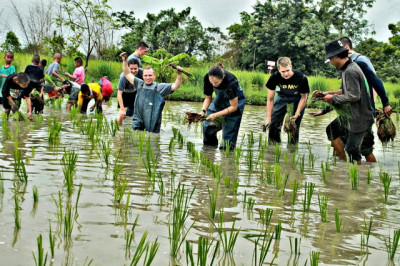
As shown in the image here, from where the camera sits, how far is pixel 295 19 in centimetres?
3819

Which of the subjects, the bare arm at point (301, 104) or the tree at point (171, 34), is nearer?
the bare arm at point (301, 104)

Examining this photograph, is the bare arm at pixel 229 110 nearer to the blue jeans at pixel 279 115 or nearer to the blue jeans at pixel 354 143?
the blue jeans at pixel 279 115

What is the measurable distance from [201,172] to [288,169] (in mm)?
1248

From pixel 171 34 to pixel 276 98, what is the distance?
102 feet

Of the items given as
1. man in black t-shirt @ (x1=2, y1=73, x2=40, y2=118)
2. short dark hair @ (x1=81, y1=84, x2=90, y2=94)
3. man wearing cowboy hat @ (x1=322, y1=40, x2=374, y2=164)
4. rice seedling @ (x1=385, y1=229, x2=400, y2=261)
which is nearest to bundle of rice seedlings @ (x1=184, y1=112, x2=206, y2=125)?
man wearing cowboy hat @ (x1=322, y1=40, x2=374, y2=164)

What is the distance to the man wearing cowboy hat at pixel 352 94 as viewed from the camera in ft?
19.7

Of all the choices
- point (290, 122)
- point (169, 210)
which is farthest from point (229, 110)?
point (169, 210)

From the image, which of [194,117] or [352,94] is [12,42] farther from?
[352,94]

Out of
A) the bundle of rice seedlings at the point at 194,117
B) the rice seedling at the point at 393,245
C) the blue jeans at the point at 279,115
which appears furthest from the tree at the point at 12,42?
the rice seedling at the point at 393,245

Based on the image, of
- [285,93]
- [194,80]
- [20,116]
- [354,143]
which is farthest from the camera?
[194,80]

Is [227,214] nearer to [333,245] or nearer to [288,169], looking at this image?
[333,245]

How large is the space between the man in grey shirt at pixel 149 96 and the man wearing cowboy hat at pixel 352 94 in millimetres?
3161

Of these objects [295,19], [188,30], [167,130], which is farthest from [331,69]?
[167,130]

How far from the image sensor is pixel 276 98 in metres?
8.72
